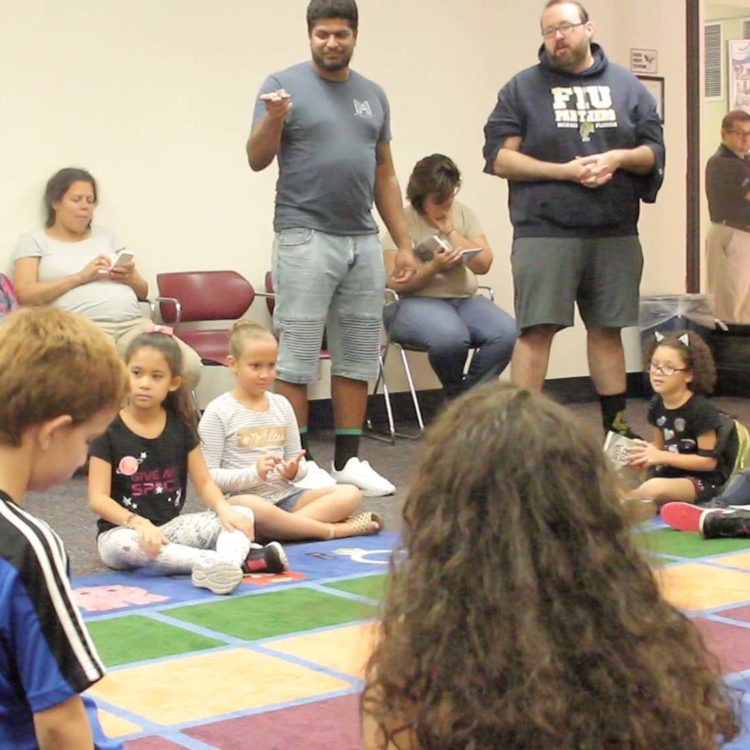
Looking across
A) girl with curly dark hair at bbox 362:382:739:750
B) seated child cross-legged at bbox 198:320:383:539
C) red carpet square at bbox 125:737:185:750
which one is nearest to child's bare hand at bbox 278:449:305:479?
seated child cross-legged at bbox 198:320:383:539

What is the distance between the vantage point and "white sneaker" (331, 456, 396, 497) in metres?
4.57

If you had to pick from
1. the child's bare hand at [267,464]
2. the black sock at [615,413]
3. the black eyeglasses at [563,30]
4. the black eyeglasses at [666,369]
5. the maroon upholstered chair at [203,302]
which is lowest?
the black sock at [615,413]

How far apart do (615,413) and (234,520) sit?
5.58 feet

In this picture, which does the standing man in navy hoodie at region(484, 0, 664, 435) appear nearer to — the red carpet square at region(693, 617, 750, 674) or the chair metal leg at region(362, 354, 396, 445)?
the chair metal leg at region(362, 354, 396, 445)

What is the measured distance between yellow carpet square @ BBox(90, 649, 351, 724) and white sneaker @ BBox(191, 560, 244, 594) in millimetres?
551

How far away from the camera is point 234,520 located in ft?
11.7

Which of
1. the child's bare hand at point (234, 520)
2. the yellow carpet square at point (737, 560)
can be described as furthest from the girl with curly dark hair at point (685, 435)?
the child's bare hand at point (234, 520)

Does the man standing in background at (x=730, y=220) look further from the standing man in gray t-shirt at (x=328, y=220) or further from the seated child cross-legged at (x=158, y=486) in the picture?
the seated child cross-legged at (x=158, y=486)

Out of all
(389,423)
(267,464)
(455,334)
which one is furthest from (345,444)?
(389,423)

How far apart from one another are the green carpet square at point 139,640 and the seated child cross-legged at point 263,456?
0.83m

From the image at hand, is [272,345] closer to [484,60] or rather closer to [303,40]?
[303,40]

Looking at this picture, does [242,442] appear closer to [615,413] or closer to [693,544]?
[693,544]

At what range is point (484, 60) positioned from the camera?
22.4 feet

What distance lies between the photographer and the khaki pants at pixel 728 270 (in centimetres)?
765
